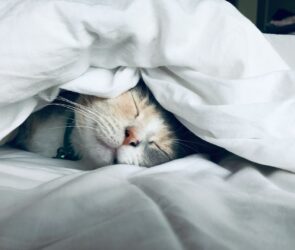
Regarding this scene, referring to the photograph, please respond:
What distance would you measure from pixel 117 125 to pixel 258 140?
29 centimetres

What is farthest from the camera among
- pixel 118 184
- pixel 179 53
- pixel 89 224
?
pixel 179 53

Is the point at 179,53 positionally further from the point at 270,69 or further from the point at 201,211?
the point at 201,211

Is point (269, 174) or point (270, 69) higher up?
point (270, 69)

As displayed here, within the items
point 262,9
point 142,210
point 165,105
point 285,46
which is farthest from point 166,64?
point 262,9

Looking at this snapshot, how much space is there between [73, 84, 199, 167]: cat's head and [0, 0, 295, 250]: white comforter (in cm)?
7

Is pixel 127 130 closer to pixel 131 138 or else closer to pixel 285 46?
pixel 131 138

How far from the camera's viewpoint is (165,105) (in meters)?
0.82

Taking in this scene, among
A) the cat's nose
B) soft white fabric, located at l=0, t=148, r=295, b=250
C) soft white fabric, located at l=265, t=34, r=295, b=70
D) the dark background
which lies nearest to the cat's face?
the cat's nose

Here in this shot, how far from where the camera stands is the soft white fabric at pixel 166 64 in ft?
2.32

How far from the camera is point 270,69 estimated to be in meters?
0.82

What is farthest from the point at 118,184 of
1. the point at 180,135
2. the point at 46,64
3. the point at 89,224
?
the point at 180,135

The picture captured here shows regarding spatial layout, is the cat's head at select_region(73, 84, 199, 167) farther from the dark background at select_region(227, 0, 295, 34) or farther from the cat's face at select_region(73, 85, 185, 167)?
the dark background at select_region(227, 0, 295, 34)

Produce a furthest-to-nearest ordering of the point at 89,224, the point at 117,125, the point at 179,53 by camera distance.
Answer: the point at 117,125, the point at 179,53, the point at 89,224

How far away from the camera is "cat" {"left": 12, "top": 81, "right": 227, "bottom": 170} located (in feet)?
2.87
